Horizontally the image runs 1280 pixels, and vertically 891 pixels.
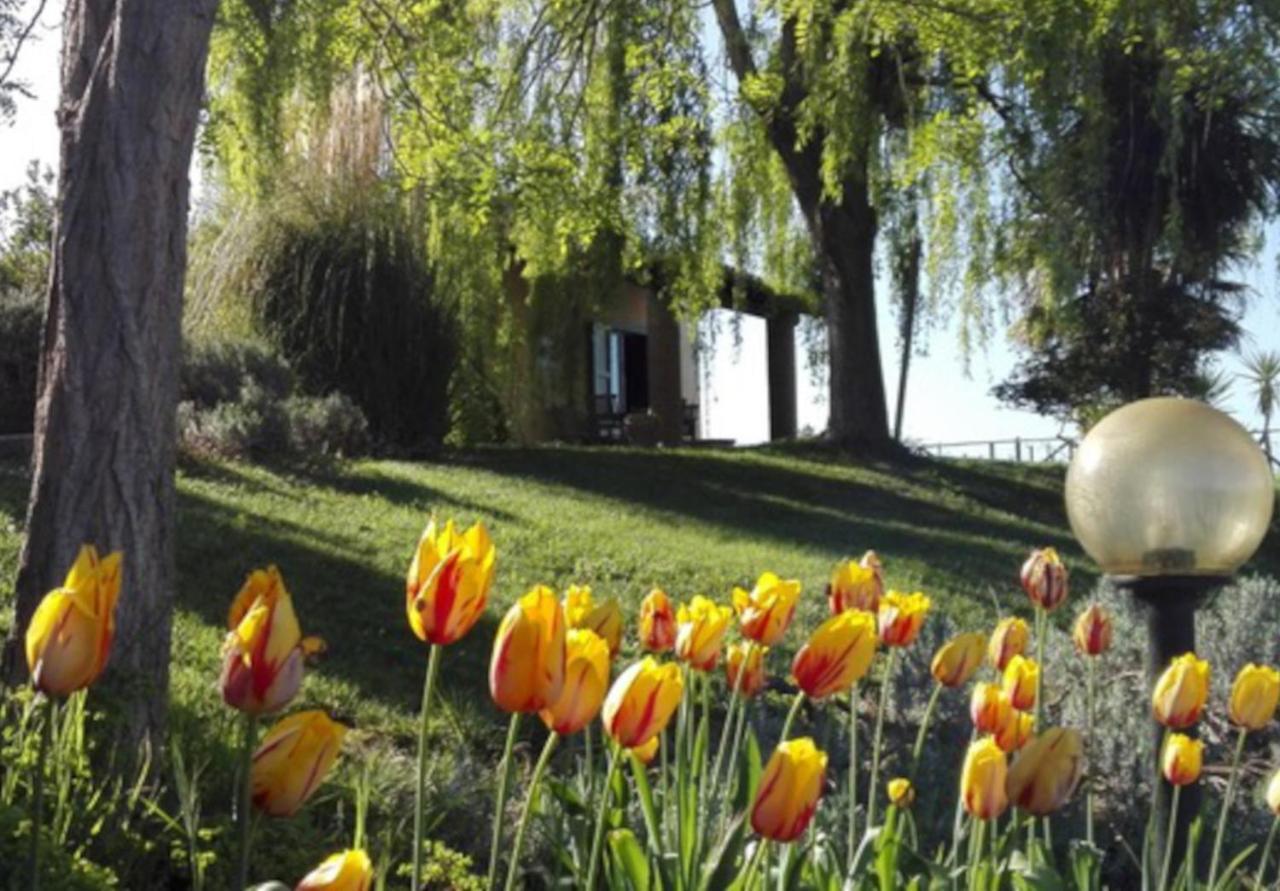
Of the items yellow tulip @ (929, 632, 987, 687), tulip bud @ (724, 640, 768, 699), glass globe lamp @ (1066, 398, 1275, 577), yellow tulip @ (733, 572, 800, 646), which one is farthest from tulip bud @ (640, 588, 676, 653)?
glass globe lamp @ (1066, 398, 1275, 577)

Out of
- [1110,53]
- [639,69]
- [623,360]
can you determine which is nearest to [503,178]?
[639,69]

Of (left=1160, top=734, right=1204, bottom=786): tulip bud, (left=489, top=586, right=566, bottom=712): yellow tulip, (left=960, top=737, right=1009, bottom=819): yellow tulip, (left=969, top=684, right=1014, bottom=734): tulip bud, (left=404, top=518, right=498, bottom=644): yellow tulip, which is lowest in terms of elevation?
(left=1160, top=734, right=1204, bottom=786): tulip bud

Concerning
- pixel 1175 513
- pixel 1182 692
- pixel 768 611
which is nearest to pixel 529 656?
pixel 768 611

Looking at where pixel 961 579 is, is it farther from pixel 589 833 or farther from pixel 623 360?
pixel 623 360

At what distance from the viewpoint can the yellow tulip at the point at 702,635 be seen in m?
3.15

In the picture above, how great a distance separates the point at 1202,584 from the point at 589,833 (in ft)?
5.00

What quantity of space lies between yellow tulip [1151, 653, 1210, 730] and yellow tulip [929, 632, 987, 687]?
1.39ft

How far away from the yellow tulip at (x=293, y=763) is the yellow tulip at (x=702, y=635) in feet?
4.19

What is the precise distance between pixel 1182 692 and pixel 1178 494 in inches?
37.3

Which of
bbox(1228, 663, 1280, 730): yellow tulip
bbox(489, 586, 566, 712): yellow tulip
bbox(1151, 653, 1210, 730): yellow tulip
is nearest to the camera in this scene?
bbox(489, 586, 566, 712): yellow tulip

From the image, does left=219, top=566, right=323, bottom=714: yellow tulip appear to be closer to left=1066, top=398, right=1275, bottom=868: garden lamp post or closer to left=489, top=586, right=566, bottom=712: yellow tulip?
left=489, top=586, right=566, bottom=712: yellow tulip

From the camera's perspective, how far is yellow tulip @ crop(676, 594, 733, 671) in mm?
3154

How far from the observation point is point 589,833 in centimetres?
351

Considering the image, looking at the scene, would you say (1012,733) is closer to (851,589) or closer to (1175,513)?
(851,589)
